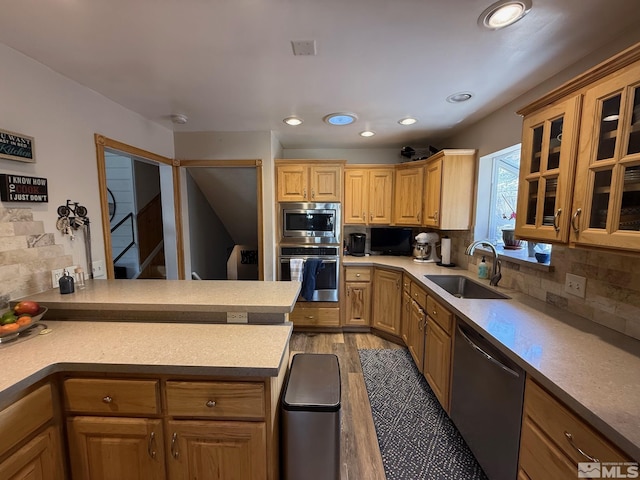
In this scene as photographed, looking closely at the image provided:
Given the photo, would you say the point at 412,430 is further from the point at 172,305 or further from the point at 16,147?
the point at 16,147

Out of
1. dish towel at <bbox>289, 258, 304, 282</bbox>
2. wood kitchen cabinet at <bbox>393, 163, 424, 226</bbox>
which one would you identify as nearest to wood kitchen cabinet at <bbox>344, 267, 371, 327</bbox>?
dish towel at <bbox>289, 258, 304, 282</bbox>

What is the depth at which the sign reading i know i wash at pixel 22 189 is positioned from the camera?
1444mm

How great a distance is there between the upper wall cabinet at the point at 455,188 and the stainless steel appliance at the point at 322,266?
1.25m

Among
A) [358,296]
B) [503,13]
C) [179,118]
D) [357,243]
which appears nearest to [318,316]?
[358,296]

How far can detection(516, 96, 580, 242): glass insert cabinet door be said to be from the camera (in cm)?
126

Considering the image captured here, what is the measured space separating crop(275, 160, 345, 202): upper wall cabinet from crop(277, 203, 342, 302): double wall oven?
0.10 m

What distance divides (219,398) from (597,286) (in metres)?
1.98

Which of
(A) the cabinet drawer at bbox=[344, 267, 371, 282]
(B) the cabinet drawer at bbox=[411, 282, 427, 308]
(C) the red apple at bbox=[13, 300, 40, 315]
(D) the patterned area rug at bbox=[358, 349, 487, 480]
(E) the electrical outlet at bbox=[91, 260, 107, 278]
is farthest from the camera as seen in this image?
(A) the cabinet drawer at bbox=[344, 267, 371, 282]

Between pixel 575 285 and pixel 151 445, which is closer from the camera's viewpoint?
pixel 151 445

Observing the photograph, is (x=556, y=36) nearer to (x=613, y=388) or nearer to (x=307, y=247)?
(x=613, y=388)

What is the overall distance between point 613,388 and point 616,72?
1.20 metres

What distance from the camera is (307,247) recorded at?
328 cm

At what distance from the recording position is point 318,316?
3344mm

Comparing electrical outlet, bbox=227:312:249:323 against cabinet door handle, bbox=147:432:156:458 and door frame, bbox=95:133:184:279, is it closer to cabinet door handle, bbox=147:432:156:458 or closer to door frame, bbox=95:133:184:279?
cabinet door handle, bbox=147:432:156:458
